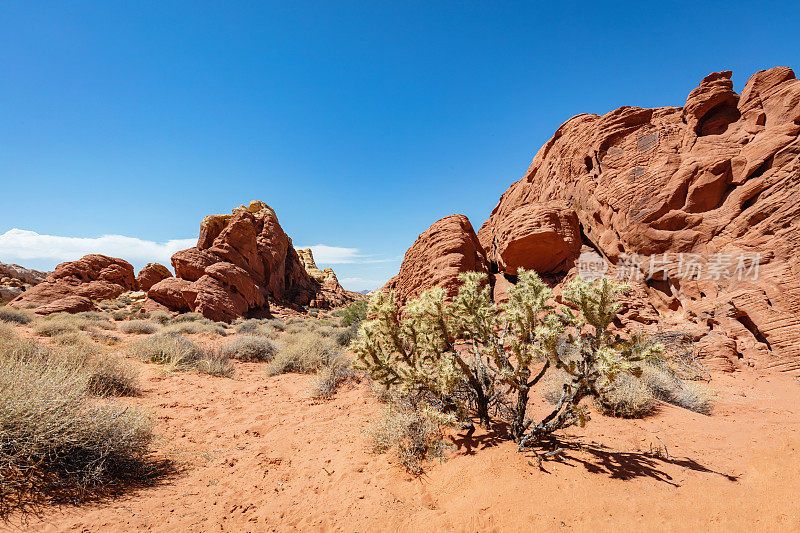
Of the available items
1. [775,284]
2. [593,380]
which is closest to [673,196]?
[775,284]

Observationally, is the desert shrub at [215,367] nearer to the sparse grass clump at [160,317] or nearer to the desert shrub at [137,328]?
the desert shrub at [137,328]

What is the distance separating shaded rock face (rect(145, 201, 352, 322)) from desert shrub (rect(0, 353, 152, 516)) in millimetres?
16800

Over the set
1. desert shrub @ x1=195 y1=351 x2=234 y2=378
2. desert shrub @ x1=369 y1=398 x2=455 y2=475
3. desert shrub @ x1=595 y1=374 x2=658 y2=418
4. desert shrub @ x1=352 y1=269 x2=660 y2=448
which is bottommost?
desert shrub @ x1=195 y1=351 x2=234 y2=378

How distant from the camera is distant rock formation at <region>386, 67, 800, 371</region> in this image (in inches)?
284

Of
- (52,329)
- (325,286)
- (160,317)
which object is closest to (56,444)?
(52,329)

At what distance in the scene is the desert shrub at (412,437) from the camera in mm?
3420

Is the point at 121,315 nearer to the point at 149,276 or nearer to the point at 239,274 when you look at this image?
the point at 239,274

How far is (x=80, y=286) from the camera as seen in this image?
69.6 feet

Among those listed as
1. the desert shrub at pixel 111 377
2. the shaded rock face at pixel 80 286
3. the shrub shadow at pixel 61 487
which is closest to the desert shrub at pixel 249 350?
the desert shrub at pixel 111 377

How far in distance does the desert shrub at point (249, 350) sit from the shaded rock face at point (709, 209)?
29.9ft

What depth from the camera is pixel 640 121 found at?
10.8m

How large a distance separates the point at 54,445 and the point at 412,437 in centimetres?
354

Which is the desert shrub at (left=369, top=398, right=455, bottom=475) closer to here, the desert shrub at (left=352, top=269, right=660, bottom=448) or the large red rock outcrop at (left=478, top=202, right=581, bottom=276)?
the desert shrub at (left=352, top=269, right=660, bottom=448)

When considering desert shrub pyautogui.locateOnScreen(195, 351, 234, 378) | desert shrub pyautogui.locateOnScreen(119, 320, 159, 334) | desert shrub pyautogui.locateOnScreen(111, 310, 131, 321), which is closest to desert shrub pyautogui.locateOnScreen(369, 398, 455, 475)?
desert shrub pyautogui.locateOnScreen(195, 351, 234, 378)
